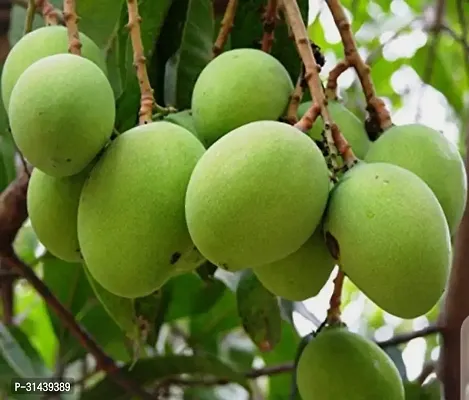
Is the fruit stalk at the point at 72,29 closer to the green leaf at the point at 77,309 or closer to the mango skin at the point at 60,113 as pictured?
the mango skin at the point at 60,113

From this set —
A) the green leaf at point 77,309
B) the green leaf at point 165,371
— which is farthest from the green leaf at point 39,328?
the green leaf at point 165,371

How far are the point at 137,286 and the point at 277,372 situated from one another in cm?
54

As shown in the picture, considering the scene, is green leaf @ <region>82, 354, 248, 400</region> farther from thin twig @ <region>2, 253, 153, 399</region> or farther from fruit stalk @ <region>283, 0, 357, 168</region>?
fruit stalk @ <region>283, 0, 357, 168</region>

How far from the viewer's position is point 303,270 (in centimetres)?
61

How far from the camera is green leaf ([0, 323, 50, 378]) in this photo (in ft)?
3.57

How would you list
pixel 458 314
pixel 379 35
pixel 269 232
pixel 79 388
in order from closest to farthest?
pixel 269 232
pixel 458 314
pixel 79 388
pixel 379 35

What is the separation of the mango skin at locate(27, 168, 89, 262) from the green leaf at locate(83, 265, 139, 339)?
0.16 m

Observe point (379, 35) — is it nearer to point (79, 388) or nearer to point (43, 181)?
point (79, 388)

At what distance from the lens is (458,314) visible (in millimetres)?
1000

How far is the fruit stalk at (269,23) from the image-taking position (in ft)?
2.47

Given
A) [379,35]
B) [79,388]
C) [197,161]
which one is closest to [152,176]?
[197,161]

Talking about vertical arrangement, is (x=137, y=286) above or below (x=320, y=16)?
above

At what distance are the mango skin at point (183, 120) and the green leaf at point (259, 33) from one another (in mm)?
177

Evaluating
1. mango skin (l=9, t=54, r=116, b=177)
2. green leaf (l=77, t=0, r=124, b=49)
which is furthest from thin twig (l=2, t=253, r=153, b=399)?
mango skin (l=9, t=54, r=116, b=177)
